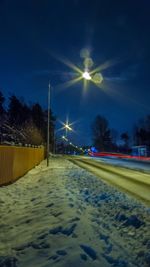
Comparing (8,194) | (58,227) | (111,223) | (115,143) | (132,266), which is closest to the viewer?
(132,266)

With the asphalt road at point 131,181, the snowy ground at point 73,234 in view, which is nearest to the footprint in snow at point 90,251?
the snowy ground at point 73,234

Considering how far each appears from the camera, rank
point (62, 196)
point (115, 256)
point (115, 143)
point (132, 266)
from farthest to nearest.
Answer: point (115, 143) → point (62, 196) → point (115, 256) → point (132, 266)

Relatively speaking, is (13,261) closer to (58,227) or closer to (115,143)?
(58,227)

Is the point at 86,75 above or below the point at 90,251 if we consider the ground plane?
above

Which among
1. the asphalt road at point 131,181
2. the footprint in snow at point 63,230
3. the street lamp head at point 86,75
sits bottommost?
the footprint in snow at point 63,230

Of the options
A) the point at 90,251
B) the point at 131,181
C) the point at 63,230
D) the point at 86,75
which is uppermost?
the point at 86,75

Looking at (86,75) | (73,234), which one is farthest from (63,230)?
(86,75)

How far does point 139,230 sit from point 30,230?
223 cm

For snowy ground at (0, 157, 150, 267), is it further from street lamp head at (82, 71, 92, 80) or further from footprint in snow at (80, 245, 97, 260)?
street lamp head at (82, 71, 92, 80)

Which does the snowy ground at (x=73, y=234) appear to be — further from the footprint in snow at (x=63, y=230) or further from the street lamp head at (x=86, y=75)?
the street lamp head at (x=86, y=75)

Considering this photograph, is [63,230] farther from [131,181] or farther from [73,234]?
[131,181]

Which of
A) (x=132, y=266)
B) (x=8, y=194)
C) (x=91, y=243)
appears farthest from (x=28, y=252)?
(x=8, y=194)

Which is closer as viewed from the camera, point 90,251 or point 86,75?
point 90,251

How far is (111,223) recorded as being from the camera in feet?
24.5
